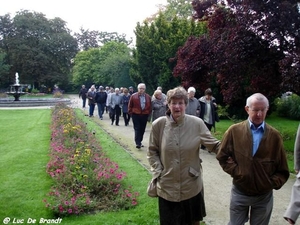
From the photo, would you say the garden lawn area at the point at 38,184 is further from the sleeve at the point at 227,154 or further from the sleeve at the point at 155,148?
the sleeve at the point at 227,154

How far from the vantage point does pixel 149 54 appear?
21141 millimetres

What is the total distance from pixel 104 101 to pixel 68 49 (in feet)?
161

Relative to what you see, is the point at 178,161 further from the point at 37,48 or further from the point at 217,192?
the point at 37,48

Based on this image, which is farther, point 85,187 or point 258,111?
point 85,187

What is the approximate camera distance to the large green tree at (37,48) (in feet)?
189

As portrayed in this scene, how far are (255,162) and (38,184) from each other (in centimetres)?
453

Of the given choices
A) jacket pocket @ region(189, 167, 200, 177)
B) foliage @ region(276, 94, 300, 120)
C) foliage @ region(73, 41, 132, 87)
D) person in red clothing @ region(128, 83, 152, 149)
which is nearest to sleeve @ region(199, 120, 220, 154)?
jacket pocket @ region(189, 167, 200, 177)

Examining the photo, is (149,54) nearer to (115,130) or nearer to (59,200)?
(115,130)

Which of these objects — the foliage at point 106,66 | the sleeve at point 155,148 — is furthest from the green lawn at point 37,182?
the foliage at point 106,66

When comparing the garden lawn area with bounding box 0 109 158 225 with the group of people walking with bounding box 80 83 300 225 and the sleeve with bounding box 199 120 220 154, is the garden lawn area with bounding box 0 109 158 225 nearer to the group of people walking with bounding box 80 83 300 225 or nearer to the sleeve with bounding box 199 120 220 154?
the group of people walking with bounding box 80 83 300 225

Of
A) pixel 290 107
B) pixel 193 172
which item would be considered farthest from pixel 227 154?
pixel 290 107

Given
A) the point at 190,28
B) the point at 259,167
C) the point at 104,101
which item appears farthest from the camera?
the point at 190,28

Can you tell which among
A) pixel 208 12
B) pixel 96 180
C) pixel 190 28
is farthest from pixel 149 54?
pixel 96 180

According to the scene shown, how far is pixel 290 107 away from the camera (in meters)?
21.8
